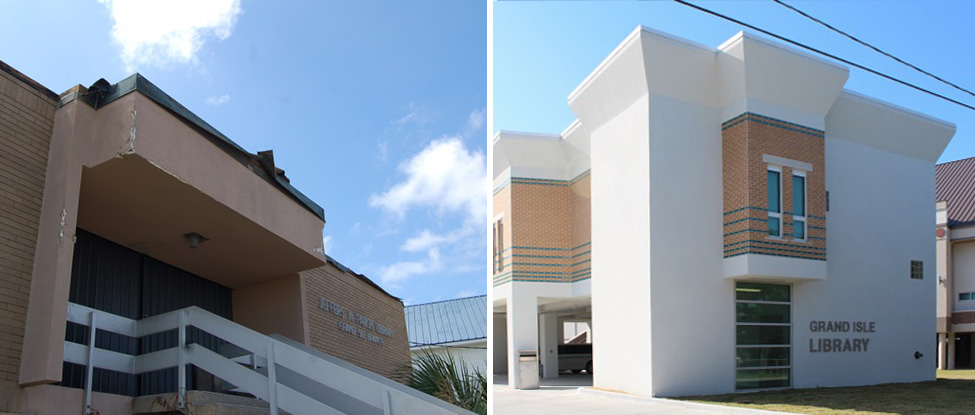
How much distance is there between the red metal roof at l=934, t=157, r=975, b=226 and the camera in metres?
35.5

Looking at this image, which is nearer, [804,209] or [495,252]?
[804,209]

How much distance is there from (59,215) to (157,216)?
159cm

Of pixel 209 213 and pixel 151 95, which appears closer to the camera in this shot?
pixel 151 95

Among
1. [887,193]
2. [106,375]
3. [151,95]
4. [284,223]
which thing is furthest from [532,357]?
[151,95]

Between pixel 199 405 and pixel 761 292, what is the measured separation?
51.3 feet

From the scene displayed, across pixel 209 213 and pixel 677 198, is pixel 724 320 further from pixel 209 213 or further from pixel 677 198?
pixel 209 213

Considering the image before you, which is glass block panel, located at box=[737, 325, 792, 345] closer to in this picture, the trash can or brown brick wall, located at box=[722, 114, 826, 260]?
brown brick wall, located at box=[722, 114, 826, 260]

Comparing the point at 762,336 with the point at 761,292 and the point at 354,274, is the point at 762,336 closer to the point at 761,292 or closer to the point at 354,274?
the point at 761,292

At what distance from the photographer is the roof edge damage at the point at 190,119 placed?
790cm

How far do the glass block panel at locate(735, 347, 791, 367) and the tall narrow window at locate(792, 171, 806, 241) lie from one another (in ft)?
9.71

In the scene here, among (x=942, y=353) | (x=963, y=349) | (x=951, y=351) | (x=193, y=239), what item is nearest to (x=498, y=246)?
(x=193, y=239)

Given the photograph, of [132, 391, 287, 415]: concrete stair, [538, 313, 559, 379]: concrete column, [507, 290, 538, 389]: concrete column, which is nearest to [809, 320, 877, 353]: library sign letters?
[507, 290, 538, 389]: concrete column

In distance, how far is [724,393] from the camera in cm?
1895

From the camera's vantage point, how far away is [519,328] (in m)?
23.3
